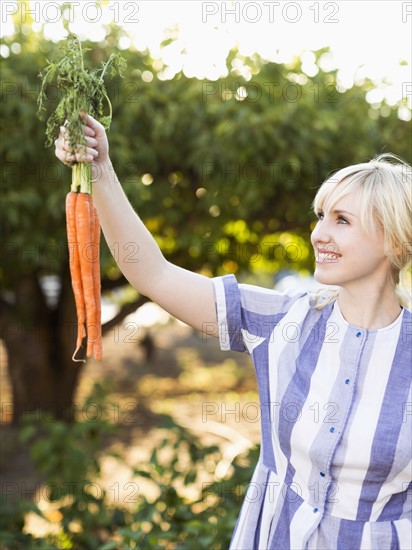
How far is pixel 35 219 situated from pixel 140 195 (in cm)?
58

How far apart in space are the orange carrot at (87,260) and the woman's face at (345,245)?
0.53m

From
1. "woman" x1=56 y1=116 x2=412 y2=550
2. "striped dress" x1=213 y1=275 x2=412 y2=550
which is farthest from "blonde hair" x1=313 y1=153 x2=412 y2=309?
"striped dress" x1=213 y1=275 x2=412 y2=550

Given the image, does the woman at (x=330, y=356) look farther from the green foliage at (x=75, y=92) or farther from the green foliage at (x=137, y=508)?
the green foliage at (x=137, y=508)

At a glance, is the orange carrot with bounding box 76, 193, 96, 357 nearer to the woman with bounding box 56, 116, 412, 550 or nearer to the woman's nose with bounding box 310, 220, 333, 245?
the woman with bounding box 56, 116, 412, 550

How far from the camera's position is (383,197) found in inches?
64.5

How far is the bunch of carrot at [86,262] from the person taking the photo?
1675mm

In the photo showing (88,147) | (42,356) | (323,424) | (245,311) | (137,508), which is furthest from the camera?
(42,356)

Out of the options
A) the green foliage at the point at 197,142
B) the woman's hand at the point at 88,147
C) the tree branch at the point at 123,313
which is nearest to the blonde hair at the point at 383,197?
the woman's hand at the point at 88,147

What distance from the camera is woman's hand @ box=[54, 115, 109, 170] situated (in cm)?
149

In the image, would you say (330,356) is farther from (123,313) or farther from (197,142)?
(123,313)

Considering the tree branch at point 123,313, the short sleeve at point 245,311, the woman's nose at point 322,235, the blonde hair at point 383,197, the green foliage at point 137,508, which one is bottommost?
the green foliage at point 137,508

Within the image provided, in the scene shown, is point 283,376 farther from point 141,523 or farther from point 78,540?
point 78,540

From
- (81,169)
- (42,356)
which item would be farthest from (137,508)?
(42,356)

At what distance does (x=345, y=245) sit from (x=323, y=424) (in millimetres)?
411
